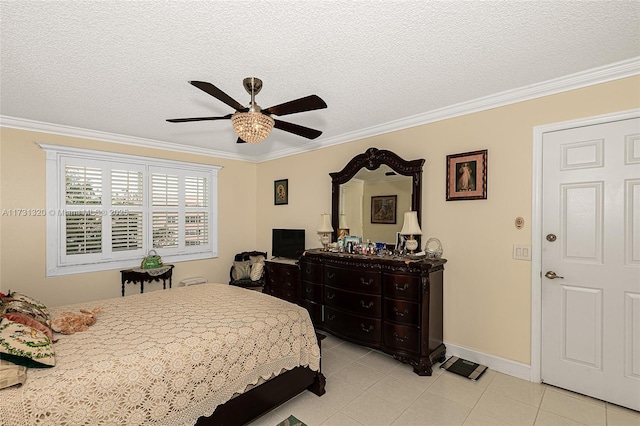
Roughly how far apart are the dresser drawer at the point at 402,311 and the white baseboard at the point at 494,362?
678 mm

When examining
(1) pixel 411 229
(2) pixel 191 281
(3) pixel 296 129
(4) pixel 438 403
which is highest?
(3) pixel 296 129

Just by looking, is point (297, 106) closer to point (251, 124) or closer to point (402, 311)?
point (251, 124)

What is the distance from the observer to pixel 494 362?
3014mm

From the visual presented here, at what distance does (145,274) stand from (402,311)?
354 centimetres

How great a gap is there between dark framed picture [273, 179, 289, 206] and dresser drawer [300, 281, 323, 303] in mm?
1713

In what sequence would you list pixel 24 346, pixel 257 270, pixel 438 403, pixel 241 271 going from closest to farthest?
1. pixel 24 346
2. pixel 438 403
3. pixel 257 270
4. pixel 241 271

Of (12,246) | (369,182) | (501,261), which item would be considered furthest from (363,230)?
(12,246)

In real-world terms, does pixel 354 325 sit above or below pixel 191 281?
below

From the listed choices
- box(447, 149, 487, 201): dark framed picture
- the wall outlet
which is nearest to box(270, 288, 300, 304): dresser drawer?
box(447, 149, 487, 201): dark framed picture

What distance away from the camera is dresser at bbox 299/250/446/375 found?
3004mm

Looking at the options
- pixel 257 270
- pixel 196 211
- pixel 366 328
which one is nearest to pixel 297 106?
pixel 366 328

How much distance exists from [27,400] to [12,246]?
3.15m

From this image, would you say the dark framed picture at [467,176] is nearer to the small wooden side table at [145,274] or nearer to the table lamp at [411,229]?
the table lamp at [411,229]

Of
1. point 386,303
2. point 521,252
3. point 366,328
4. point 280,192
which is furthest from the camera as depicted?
point 280,192
